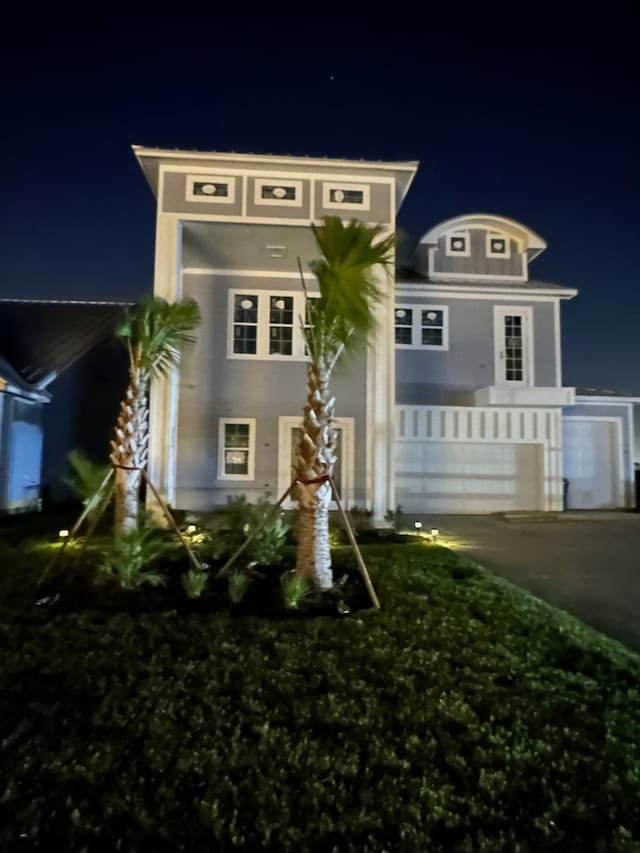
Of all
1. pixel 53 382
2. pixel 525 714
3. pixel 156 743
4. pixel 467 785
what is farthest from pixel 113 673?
pixel 53 382

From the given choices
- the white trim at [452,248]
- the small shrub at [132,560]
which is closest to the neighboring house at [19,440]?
the small shrub at [132,560]

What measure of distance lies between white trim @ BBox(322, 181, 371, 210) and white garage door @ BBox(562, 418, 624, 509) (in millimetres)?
8653

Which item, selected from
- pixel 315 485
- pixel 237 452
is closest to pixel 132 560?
pixel 315 485

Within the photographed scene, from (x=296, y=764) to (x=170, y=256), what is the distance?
34.2 ft

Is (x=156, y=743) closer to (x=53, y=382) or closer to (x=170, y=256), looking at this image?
(x=170, y=256)

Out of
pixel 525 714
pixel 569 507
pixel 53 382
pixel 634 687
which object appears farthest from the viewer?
pixel 569 507

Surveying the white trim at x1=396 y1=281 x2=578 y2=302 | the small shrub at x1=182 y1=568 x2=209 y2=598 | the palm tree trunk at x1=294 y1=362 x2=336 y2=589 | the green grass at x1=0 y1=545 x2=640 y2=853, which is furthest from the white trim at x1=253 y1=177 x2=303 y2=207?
the green grass at x1=0 y1=545 x2=640 y2=853

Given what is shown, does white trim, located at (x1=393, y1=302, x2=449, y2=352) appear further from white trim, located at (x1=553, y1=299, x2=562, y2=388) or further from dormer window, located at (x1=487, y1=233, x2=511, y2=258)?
white trim, located at (x1=553, y1=299, x2=562, y2=388)

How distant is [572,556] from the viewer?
9.54m

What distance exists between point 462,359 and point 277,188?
7.03 metres

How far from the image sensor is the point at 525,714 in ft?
12.4

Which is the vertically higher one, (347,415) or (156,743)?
(347,415)

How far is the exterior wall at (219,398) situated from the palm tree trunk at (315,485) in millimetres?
7039

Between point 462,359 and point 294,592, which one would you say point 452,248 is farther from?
point 294,592
